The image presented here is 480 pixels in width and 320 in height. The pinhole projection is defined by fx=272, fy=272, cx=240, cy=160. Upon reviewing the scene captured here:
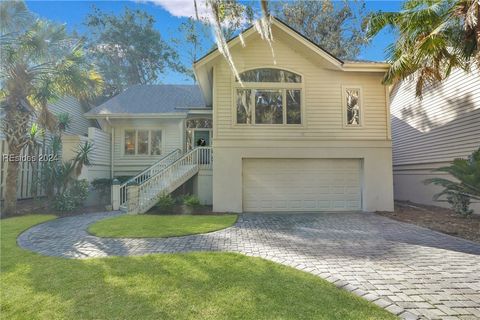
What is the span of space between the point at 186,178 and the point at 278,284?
321 inches

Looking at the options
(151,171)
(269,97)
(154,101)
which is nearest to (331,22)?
(269,97)

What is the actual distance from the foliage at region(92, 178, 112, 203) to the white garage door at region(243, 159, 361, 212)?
21.7ft

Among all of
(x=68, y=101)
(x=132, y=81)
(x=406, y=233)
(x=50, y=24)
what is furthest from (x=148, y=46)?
(x=406, y=233)

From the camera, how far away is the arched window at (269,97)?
10.5 metres

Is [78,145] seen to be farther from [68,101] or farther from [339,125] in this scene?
[339,125]

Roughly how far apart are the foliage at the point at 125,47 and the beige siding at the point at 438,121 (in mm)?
22519

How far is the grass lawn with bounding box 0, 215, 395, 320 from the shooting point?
3117mm

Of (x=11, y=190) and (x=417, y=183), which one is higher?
(x=417, y=183)

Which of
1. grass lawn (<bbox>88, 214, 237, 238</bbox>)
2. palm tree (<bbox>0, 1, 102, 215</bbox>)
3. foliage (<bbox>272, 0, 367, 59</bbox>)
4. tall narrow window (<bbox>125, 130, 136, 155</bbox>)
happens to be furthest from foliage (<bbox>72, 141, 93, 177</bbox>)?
foliage (<bbox>272, 0, 367, 59</bbox>)

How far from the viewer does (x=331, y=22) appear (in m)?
21.0

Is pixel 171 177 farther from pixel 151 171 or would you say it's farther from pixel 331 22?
pixel 331 22

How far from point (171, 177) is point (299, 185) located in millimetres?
5173

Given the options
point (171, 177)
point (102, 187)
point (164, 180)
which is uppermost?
point (171, 177)

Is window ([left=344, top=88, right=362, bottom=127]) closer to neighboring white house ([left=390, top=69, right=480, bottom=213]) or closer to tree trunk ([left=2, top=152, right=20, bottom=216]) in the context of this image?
neighboring white house ([left=390, top=69, right=480, bottom=213])
